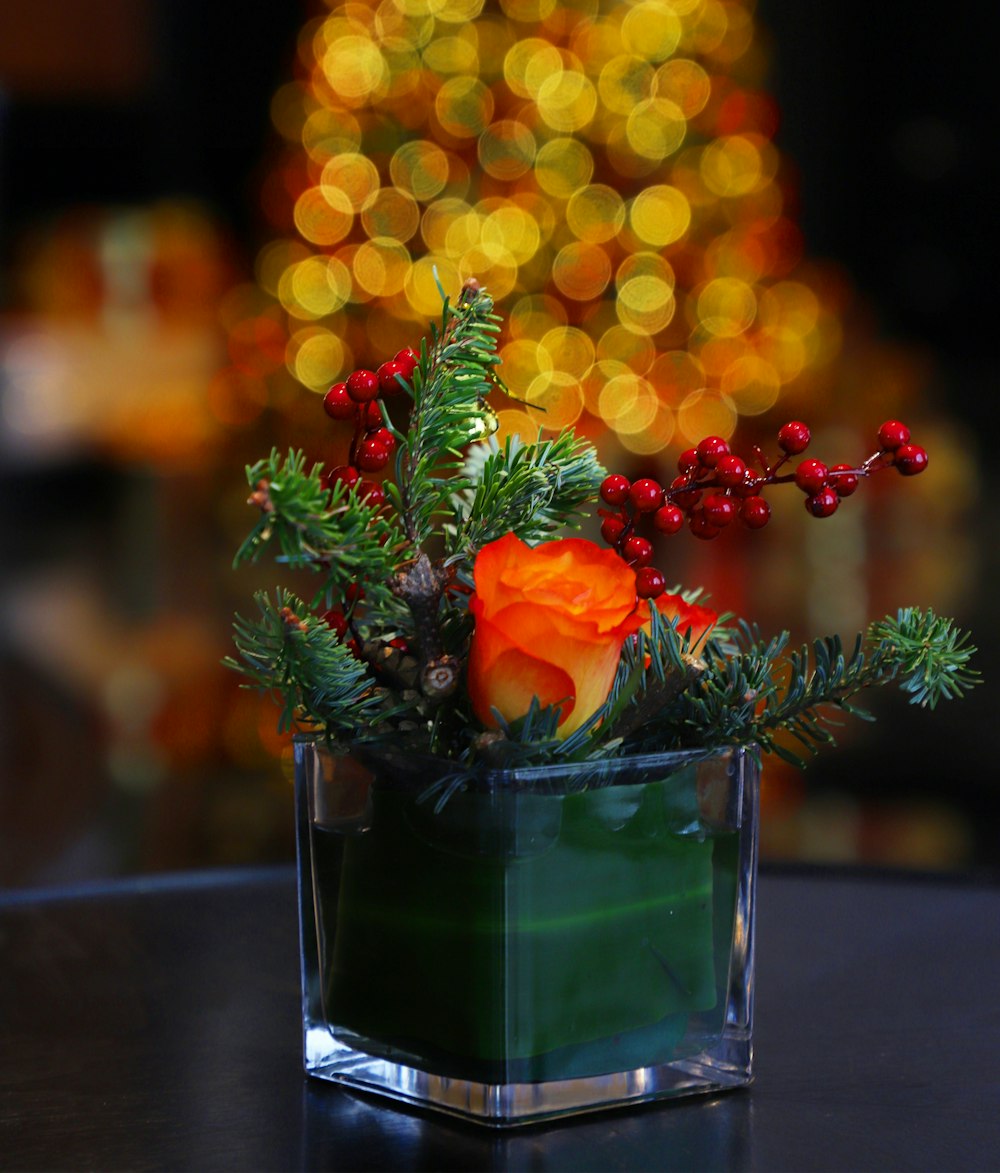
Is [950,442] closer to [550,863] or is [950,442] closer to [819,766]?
[819,766]

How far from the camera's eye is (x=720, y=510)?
0.43 metres

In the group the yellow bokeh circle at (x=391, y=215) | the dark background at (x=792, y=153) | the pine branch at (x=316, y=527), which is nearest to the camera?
the pine branch at (x=316, y=527)

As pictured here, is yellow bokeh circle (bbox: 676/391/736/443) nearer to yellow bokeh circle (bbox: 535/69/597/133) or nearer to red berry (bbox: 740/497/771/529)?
yellow bokeh circle (bbox: 535/69/597/133)

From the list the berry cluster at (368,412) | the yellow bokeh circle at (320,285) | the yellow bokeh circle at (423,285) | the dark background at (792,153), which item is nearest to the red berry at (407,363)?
the berry cluster at (368,412)

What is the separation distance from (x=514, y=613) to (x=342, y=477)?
0.23 ft

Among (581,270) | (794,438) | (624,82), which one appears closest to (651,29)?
(624,82)

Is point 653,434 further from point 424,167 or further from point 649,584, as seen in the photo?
point 649,584

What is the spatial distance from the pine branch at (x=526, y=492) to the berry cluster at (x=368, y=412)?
0.03 metres

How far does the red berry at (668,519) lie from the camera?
0.42 metres

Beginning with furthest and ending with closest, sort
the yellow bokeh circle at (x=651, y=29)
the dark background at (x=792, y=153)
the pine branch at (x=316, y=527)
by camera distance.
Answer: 1. the dark background at (x=792, y=153)
2. the yellow bokeh circle at (x=651, y=29)
3. the pine branch at (x=316, y=527)

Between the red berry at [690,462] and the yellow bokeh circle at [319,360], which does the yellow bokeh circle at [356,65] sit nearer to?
the yellow bokeh circle at [319,360]

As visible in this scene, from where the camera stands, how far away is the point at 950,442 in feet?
10.7

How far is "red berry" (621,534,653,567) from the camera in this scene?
0.43 m

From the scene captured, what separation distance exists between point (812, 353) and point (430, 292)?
2.43 ft
